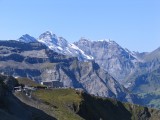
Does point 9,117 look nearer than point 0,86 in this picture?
Yes

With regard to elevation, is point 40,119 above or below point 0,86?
below

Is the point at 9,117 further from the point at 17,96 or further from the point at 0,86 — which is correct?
the point at 17,96

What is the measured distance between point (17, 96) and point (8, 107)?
3668cm

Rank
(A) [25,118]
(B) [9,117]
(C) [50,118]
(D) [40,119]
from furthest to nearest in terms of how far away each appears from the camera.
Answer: (C) [50,118] → (D) [40,119] → (A) [25,118] → (B) [9,117]

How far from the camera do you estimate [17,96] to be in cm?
19888

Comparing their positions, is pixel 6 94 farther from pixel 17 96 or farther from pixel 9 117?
pixel 9 117

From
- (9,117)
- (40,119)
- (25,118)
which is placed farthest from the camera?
(40,119)

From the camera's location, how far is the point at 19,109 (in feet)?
546

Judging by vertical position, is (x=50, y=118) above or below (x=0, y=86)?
below

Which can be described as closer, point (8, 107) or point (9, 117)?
point (9, 117)

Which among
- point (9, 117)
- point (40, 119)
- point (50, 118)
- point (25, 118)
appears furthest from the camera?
point (50, 118)

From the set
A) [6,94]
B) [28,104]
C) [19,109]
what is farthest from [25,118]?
[28,104]

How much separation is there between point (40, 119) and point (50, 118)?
51.1 feet

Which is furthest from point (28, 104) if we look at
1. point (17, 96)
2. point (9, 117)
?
point (9, 117)
